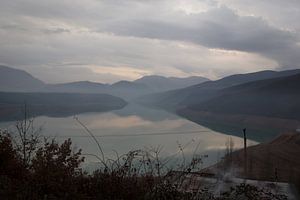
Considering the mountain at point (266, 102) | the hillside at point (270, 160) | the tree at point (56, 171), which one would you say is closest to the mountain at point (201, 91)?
the mountain at point (266, 102)

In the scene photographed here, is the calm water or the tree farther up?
the tree

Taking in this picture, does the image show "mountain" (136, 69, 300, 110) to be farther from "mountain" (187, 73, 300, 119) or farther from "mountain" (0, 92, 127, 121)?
"mountain" (187, 73, 300, 119)

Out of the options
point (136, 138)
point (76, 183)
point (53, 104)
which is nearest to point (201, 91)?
point (53, 104)

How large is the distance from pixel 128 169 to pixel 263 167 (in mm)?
17591

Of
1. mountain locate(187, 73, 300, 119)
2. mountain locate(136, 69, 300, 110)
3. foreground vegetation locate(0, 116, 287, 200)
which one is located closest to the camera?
foreground vegetation locate(0, 116, 287, 200)

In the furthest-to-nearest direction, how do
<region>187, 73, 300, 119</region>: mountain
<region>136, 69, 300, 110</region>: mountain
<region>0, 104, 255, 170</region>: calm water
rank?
<region>136, 69, 300, 110</region>: mountain, <region>187, 73, 300, 119</region>: mountain, <region>0, 104, 255, 170</region>: calm water

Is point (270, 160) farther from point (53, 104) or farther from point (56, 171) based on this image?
point (53, 104)

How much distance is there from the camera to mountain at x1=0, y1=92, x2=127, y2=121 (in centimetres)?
6340

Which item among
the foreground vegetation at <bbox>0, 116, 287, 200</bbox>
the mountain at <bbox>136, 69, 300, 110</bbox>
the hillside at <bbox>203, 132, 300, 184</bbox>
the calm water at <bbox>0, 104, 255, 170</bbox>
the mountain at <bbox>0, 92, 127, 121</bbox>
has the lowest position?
the hillside at <bbox>203, 132, 300, 184</bbox>

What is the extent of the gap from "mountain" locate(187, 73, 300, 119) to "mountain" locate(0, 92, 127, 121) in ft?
80.7

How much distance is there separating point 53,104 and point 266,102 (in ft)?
144

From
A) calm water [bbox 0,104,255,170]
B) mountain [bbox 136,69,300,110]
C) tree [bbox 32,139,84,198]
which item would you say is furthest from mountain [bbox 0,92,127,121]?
tree [bbox 32,139,84,198]

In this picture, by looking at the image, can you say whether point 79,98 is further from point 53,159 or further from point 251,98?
point 53,159

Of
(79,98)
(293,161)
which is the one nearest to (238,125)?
(293,161)
